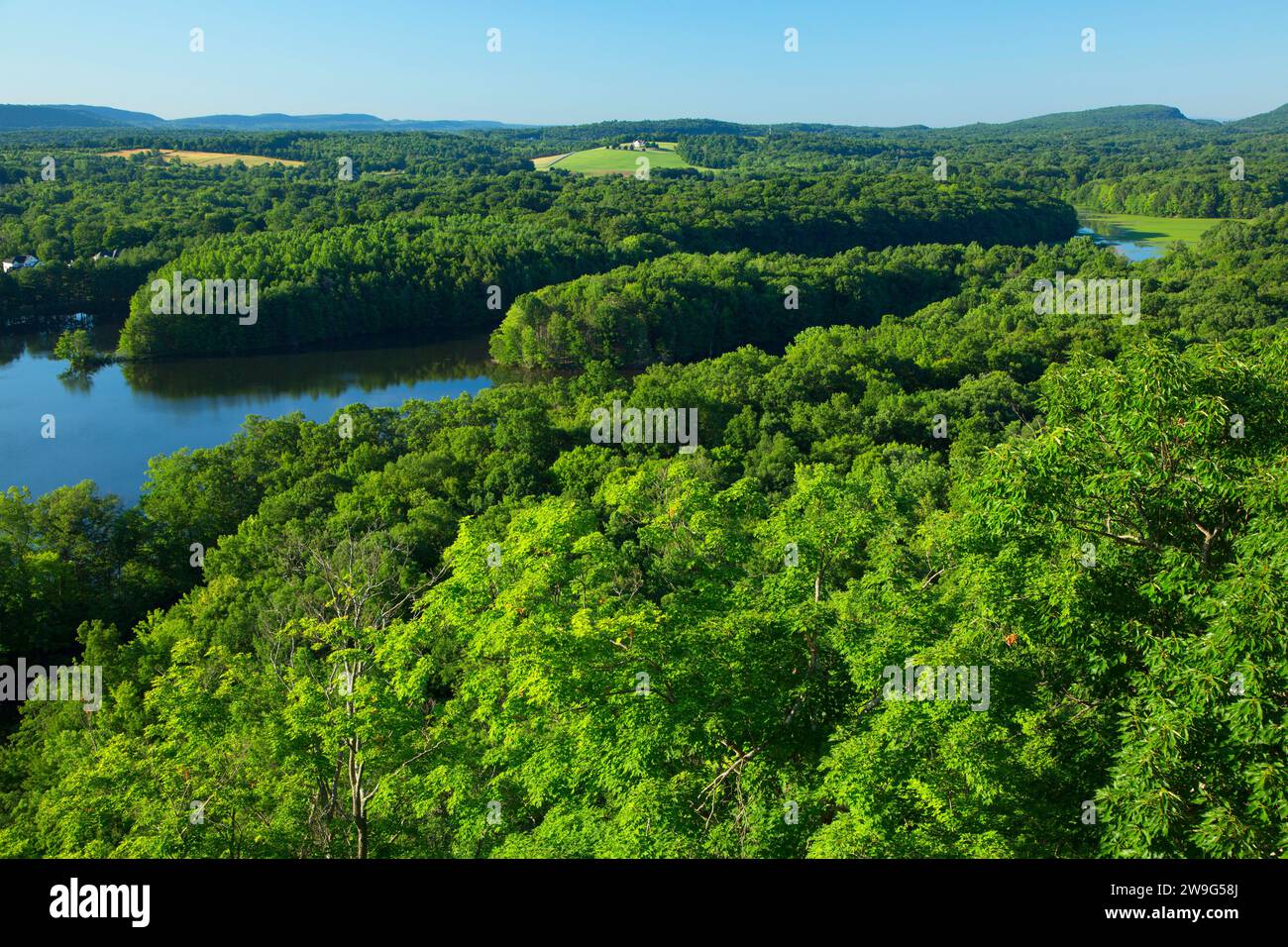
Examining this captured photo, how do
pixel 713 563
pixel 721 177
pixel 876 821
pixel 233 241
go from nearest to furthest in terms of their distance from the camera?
1. pixel 876 821
2. pixel 713 563
3. pixel 233 241
4. pixel 721 177

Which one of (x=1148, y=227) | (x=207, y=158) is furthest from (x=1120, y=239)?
(x=207, y=158)

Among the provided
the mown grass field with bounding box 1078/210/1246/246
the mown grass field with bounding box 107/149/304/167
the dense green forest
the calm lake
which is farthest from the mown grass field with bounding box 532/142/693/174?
the dense green forest

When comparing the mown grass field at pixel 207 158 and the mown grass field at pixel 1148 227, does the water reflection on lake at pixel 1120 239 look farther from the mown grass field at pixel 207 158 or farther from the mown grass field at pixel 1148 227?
the mown grass field at pixel 207 158

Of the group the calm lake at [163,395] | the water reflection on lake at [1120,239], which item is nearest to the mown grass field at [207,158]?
the calm lake at [163,395]

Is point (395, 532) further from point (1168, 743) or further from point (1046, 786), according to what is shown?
point (1168, 743)

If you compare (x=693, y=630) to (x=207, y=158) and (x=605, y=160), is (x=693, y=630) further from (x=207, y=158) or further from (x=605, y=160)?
(x=605, y=160)

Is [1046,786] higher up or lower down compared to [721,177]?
lower down
